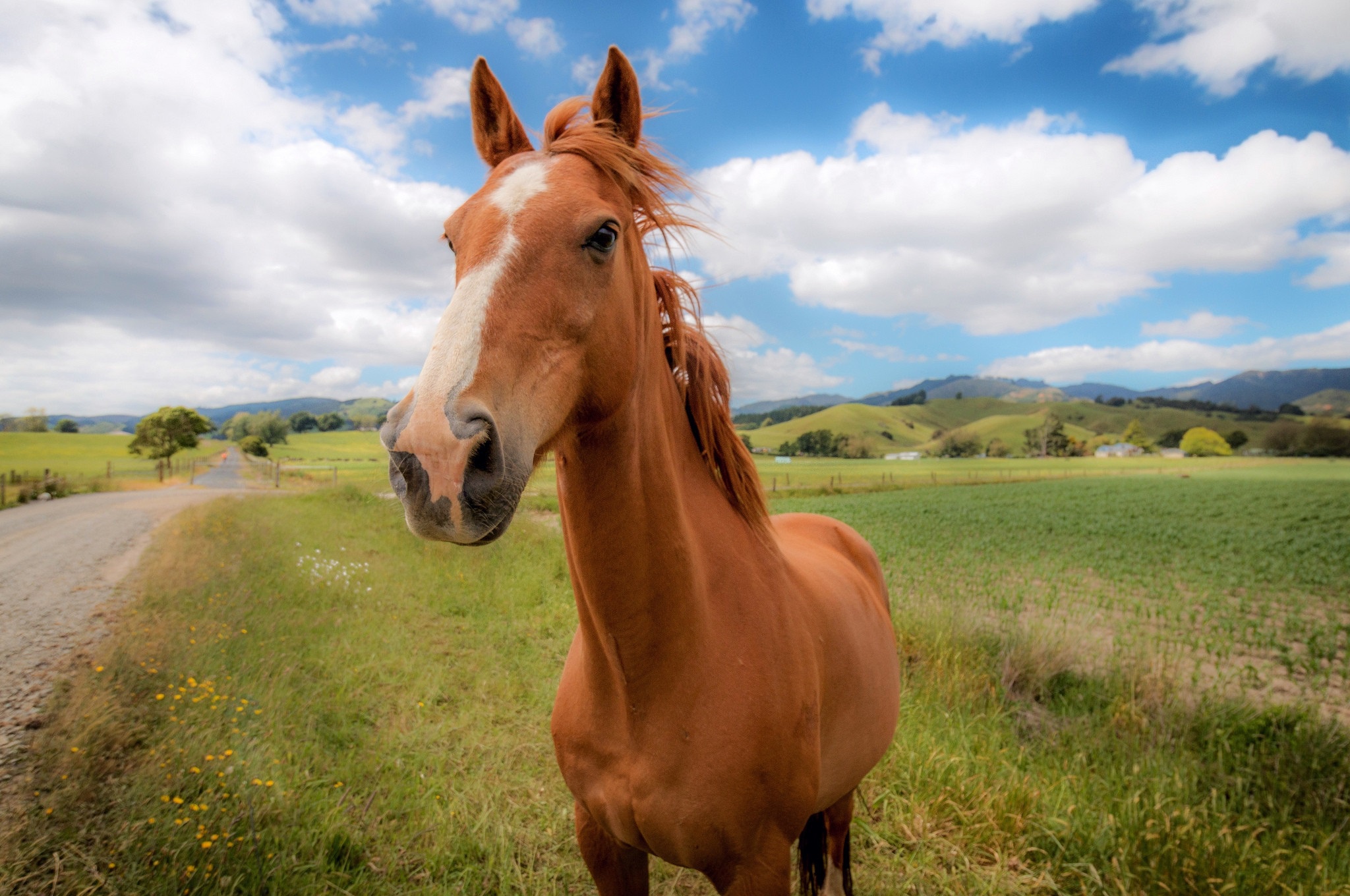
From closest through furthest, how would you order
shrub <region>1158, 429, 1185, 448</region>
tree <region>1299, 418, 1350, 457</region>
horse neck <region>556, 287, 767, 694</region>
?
horse neck <region>556, 287, 767, 694</region>, tree <region>1299, 418, 1350, 457</region>, shrub <region>1158, 429, 1185, 448</region>

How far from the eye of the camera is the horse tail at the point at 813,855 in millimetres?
2688

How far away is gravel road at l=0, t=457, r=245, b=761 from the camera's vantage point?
253cm

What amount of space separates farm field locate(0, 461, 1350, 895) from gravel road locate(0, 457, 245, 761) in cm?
15

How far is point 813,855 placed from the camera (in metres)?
2.73

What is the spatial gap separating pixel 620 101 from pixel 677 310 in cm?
61

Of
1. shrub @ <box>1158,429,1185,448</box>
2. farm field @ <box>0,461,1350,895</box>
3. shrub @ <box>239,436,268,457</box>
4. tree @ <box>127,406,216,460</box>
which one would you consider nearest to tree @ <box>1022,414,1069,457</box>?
shrub @ <box>1158,429,1185,448</box>

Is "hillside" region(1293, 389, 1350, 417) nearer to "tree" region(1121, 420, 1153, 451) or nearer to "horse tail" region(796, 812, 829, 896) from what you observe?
"tree" region(1121, 420, 1153, 451)

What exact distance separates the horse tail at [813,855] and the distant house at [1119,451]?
1418 inches

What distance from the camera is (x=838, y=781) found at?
2109 millimetres

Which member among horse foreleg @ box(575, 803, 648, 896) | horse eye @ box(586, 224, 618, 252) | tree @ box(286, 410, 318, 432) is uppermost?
tree @ box(286, 410, 318, 432)

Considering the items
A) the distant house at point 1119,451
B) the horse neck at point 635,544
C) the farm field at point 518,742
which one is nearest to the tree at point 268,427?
the farm field at point 518,742

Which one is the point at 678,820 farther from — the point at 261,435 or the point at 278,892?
the point at 261,435

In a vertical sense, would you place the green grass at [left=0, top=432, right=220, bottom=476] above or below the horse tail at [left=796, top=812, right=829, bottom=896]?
above

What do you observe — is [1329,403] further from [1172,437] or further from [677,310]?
[677,310]
